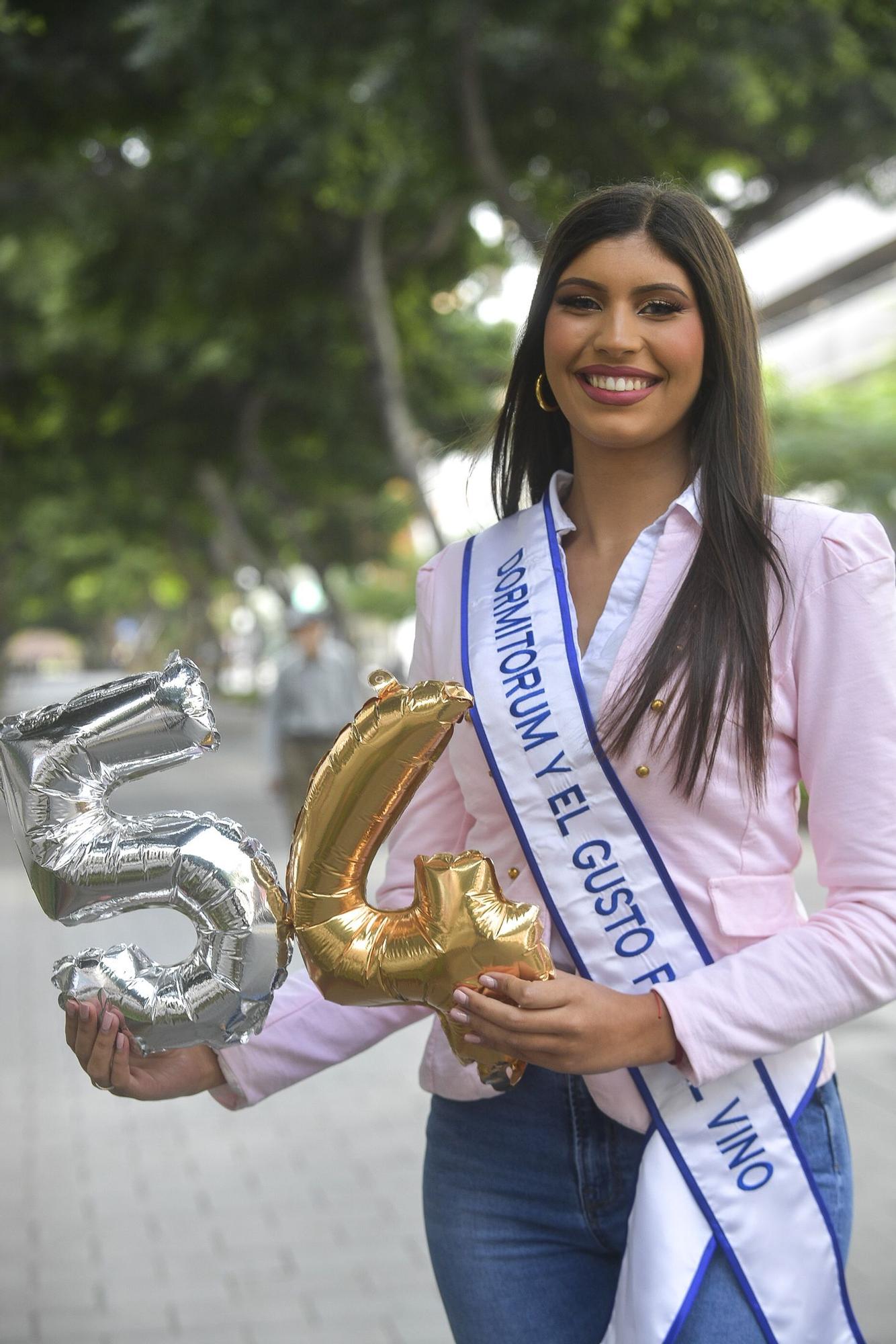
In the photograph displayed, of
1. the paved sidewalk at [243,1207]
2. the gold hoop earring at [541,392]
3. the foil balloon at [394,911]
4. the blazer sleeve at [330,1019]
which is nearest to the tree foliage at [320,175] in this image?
the gold hoop earring at [541,392]

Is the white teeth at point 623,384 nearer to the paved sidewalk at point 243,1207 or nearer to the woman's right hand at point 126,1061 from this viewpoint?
the woman's right hand at point 126,1061

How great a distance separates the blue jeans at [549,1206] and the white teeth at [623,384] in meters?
0.70

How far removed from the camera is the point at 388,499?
77.0 ft

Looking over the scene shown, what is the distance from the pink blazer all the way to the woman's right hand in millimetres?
30

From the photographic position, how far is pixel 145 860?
149 cm

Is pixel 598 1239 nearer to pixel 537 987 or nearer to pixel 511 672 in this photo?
pixel 537 987

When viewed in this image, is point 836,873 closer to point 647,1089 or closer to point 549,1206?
point 647,1089

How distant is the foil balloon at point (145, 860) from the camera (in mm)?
1494

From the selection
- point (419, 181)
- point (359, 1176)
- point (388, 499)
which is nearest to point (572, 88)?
point (419, 181)

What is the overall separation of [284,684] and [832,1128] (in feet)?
26.0

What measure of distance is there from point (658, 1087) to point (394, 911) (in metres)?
0.31

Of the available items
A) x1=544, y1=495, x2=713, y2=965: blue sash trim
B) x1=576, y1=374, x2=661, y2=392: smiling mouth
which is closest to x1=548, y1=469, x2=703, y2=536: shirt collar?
x1=576, y1=374, x2=661, y2=392: smiling mouth

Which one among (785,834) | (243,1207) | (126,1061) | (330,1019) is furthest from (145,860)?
(243,1207)

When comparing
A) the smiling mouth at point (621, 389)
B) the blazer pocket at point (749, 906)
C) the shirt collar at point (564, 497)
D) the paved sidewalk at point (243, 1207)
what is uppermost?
the smiling mouth at point (621, 389)
